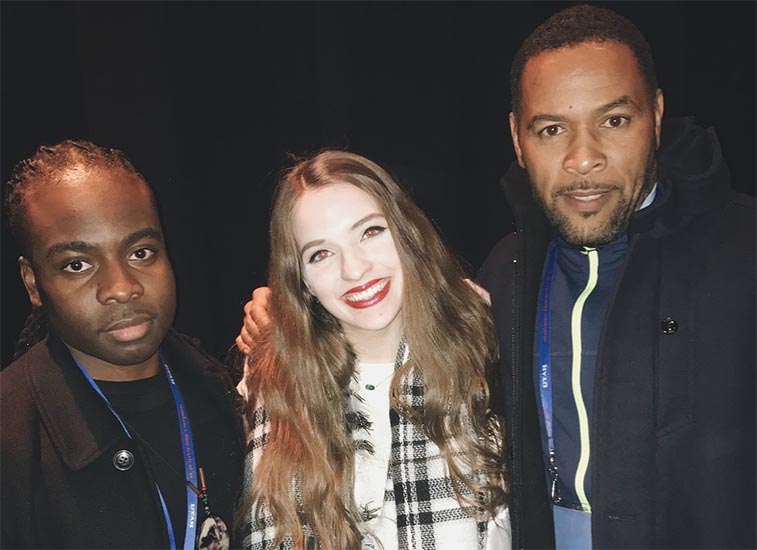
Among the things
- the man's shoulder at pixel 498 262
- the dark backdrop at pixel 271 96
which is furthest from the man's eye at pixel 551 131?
the dark backdrop at pixel 271 96

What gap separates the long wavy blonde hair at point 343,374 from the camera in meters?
1.90

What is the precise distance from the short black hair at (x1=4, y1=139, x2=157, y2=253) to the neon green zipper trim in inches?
50.6

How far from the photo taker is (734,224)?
1676 millimetres

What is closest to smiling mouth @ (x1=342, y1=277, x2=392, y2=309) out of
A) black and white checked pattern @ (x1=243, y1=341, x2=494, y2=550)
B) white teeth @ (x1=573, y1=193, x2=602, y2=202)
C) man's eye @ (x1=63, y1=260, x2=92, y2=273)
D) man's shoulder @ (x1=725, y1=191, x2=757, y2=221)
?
black and white checked pattern @ (x1=243, y1=341, x2=494, y2=550)

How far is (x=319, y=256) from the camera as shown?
78.9 inches

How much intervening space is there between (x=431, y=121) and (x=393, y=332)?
2.87 m

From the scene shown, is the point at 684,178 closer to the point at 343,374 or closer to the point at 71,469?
the point at 343,374

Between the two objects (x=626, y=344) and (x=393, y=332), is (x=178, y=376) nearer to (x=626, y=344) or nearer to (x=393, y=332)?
(x=393, y=332)

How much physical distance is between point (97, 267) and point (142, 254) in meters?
0.13

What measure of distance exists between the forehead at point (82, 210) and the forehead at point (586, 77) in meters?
1.19

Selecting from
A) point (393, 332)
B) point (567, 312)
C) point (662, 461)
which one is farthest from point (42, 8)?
point (662, 461)

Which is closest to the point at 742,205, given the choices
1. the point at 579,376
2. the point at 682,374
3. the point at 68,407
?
the point at 682,374

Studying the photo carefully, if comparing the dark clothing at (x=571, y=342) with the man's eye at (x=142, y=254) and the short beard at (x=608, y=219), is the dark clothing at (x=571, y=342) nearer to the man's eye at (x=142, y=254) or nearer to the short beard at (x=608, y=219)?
the short beard at (x=608, y=219)

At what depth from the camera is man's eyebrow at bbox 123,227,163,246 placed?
5.97 feet
